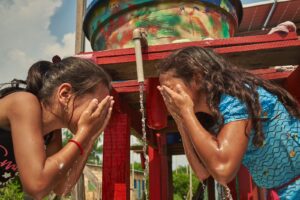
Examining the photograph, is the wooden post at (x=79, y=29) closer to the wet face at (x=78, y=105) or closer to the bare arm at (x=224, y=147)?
the wet face at (x=78, y=105)

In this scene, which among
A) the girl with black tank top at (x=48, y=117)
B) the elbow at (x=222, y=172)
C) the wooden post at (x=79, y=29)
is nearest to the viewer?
the elbow at (x=222, y=172)

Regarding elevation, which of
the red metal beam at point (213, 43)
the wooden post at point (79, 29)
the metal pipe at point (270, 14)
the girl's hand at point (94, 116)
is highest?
the metal pipe at point (270, 14)

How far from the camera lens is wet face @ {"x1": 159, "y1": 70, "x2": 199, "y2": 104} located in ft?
6.82

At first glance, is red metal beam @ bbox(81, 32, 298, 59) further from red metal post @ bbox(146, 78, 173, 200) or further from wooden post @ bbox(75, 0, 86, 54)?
wooden post @ bbox(75, 0, 86, 54)

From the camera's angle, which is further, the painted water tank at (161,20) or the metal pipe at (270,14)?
the metal pipe at (270,14)

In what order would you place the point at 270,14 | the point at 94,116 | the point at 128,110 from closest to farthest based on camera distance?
the point at 94,116, the point at 128,110, the point at 270,14

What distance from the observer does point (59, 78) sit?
2.28m

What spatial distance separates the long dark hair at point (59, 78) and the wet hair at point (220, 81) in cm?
45

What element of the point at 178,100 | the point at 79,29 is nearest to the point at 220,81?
the point at 178,100

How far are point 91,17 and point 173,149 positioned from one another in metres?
5.87

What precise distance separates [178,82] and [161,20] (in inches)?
65.3

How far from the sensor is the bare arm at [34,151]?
6.37ft

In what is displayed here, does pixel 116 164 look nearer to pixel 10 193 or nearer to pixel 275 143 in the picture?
pixel 275 143

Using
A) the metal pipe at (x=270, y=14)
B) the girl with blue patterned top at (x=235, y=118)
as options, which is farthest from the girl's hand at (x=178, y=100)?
the metal pipe at (x=270, y=14)
